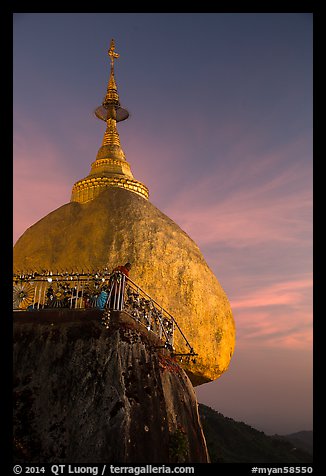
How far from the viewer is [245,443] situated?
34125 mm

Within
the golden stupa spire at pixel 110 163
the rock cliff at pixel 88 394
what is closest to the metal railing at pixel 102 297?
the rock cliff at pixel 88 394

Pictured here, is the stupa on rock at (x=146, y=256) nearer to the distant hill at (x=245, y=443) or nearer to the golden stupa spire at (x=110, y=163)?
the golden stupa spire at (x=110, y=163)

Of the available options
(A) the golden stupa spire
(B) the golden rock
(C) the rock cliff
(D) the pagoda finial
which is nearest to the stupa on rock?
(B) the golden rock

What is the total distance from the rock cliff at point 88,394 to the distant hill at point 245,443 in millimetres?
19002

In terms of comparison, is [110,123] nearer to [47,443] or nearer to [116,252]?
[116,252]

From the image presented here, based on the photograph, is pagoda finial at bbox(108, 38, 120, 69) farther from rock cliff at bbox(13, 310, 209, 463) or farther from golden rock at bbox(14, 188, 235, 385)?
rock cliff at bbox(13, 310, 209, 463)

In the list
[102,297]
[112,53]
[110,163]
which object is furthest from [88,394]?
[112,53]

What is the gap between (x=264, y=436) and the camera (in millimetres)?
39125

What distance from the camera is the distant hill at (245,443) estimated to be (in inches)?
1225

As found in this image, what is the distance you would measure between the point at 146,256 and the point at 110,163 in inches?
321

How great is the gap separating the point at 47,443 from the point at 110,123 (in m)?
21.4

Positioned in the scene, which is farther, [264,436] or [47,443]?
[264,436]

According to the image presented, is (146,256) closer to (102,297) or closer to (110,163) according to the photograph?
(102,297)
